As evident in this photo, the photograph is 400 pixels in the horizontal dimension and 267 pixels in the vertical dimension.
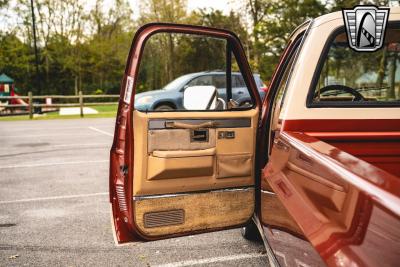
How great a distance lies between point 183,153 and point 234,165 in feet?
1.25

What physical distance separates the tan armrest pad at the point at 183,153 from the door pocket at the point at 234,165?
0.09 m

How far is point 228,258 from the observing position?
335 centimetres

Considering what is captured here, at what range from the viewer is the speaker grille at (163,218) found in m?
2.56

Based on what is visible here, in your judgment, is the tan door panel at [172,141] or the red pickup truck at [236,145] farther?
the tan door panel at [172,141]

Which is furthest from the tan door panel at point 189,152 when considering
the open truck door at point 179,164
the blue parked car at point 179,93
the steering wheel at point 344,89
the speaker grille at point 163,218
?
the blue parked car at point 179,93

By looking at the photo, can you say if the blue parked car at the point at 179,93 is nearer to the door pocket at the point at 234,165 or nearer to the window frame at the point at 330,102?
the door pocket at the point at 234,165

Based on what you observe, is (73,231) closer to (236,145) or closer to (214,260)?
(214,260)

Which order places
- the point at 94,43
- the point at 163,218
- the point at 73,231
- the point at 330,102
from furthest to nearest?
the point at 94,43
the point at 73,231
the point at 163,218
the point at 330,102

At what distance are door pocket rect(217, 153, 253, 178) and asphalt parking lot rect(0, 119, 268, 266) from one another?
89cm

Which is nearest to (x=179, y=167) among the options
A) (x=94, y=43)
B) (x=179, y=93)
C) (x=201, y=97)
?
(x=201, y=97)

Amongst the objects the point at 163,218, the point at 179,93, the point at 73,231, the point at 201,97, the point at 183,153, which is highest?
the point at 201,97

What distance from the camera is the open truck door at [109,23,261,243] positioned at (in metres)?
2.54

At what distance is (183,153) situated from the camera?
2613 millimetres

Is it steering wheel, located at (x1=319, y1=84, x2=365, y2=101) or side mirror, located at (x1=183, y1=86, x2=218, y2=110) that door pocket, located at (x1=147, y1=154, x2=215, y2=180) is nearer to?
side mirror, located at (x1=183, y1=86, x2=218, y2=110)
